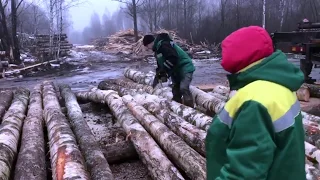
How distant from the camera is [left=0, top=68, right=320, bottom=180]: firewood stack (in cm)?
391

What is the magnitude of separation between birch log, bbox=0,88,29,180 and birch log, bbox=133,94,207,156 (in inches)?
86.3

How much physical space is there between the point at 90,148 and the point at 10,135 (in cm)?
120

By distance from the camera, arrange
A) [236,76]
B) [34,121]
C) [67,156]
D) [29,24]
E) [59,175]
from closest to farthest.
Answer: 1. [236,76]
2. [59,175]
3. [67,156]
4. [34,121]
5. [29,24]

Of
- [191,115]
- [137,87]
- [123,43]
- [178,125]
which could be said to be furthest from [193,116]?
[123,43]

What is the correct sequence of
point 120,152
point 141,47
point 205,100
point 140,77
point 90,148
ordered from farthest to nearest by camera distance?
point 141,47
point 140,77
point 205,100
point 120,152
point 90,148

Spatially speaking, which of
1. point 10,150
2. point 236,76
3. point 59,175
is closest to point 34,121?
point 10,150

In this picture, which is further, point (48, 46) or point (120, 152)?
point (48, 46)

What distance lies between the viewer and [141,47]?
28.4m

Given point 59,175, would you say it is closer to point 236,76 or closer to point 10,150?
point 10,150

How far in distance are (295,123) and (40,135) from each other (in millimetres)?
4323

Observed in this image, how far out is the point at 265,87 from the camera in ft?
5.09

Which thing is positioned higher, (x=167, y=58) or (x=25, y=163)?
(x=167, y=58)

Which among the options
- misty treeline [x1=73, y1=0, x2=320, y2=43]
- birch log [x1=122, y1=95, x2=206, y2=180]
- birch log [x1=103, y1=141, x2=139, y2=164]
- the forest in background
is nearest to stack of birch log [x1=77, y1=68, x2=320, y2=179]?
birch log [x1=122, y1=95, x2=206, y2=180]

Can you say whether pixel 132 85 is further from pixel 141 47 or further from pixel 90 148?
pixel 141 47
